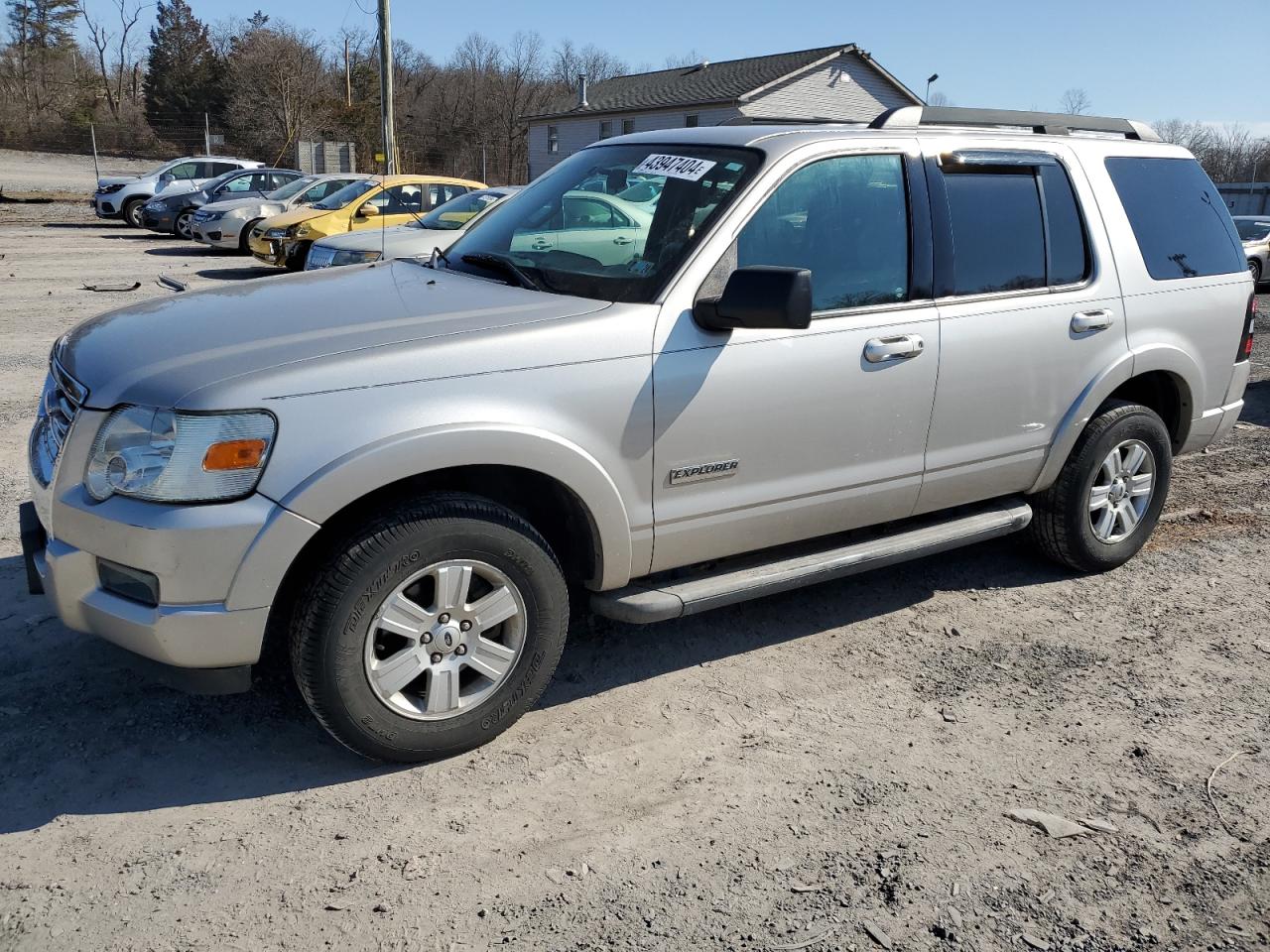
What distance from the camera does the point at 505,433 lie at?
344 cm

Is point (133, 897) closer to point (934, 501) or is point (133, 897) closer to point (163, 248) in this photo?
point (934, 501)

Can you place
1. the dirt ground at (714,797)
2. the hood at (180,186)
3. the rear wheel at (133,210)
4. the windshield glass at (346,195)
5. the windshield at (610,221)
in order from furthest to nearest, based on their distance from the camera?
the rear wheel at (133,210) → the hood at (180,186) → the windshield glass at (346,195) → the windshield at (610,221) → the dirt ground at (714,797)

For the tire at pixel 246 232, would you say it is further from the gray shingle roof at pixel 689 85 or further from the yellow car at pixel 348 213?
the gray shingle roof at pixel 689 85

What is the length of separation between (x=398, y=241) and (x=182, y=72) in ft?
196

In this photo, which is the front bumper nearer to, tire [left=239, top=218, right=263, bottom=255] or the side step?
the side step

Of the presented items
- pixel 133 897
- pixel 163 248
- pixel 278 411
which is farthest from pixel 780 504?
pixel 163 248

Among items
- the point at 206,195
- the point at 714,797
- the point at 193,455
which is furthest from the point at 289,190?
the point at 714,797

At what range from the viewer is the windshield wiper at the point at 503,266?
4.12m

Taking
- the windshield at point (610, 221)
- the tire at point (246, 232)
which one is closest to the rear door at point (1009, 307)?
the windshield at point (610, 221)

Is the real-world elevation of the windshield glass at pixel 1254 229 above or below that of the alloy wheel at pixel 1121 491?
above

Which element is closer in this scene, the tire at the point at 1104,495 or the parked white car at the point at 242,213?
the tire at the point at 1104,495

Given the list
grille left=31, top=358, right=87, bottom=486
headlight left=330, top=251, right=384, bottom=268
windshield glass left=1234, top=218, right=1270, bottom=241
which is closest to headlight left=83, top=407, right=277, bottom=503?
grille left=31, top=358, right=87, bottom=486

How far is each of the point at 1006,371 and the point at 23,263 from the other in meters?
17.8

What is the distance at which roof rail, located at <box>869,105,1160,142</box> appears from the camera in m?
4.72
